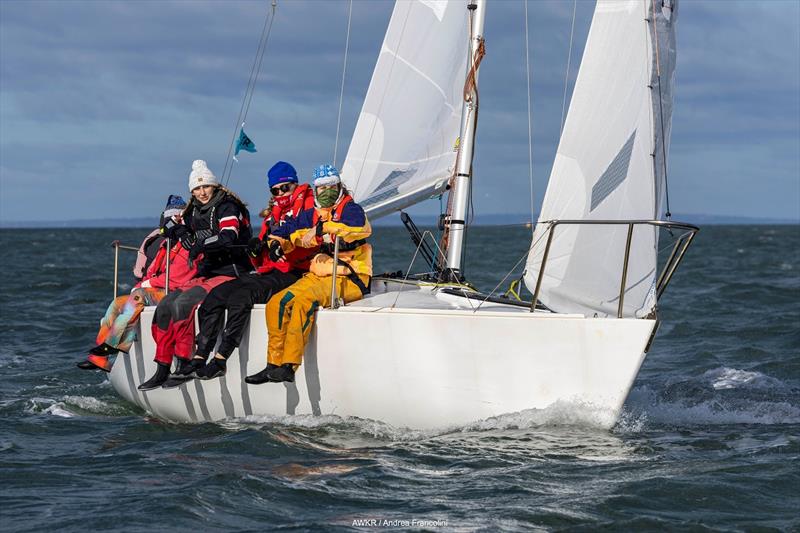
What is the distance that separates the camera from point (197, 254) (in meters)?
7.23

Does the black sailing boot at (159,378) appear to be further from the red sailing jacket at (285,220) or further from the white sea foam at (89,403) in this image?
the white sea foam at (89,403)

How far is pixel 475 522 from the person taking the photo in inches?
191

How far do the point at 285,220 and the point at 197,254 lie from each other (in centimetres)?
68

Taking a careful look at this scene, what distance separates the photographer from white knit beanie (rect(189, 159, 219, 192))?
705 cm

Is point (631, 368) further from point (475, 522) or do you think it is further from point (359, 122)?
point (359, 122)

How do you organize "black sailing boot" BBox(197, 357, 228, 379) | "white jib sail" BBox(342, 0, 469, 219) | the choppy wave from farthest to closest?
"white jib sail" BBox(342, 0, 469, 219) < the choppy wave < "black sailing boot" BBox(197, 357, 228, 379)

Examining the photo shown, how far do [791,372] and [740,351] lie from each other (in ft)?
4.37

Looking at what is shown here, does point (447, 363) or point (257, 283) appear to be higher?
point (257, 283)

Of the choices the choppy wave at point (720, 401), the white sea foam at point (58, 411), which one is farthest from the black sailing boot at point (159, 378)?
the choppy wave at point (720, 401)

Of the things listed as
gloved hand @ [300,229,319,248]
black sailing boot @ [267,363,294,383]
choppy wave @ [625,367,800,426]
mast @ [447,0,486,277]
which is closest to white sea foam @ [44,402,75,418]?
black sailing boot @ [267,363,294,383]

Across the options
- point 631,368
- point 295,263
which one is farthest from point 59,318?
point 631,368

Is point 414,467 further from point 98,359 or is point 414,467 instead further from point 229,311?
point 98,359

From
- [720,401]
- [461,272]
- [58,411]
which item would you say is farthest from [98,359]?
[720,401]

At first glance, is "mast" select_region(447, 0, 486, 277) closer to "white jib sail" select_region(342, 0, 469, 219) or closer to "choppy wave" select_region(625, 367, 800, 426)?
"white jib sail" select_region(342, 0, 469, 219)
